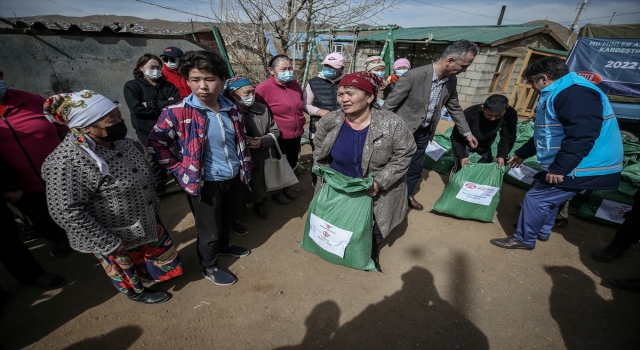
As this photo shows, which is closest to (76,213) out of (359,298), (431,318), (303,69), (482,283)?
(359,298)

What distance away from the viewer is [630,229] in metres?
2.57

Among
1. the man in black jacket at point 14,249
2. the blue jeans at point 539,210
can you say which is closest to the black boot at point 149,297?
the man in black jacket at point 14,249

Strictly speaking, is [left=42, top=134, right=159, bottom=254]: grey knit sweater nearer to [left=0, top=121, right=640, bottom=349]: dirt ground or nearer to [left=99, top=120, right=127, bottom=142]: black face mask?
[left=99, top=120, right=127, bottom=142]: black face mask

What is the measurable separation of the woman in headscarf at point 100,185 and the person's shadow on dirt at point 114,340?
282 mm

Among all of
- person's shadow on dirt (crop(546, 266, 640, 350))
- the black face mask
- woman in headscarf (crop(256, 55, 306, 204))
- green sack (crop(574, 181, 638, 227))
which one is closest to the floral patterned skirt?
the black face mask

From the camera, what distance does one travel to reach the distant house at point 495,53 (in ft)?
29.6

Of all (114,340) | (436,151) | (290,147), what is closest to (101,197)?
(114,340)

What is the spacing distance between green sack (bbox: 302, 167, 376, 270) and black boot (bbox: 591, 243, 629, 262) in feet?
Answer: 8.06

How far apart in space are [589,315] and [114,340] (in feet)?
12.0

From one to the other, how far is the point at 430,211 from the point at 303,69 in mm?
5269

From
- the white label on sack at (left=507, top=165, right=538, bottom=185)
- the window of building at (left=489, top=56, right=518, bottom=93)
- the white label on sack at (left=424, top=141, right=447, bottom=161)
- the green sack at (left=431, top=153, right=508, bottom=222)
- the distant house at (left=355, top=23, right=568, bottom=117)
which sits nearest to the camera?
the green sack at (left=431, top=153, right=508, bottom=222)

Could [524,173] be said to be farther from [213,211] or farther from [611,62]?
[611,62]

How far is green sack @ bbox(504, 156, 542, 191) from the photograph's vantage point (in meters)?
3.77

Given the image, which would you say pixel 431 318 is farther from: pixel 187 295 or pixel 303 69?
pixel 303 69
